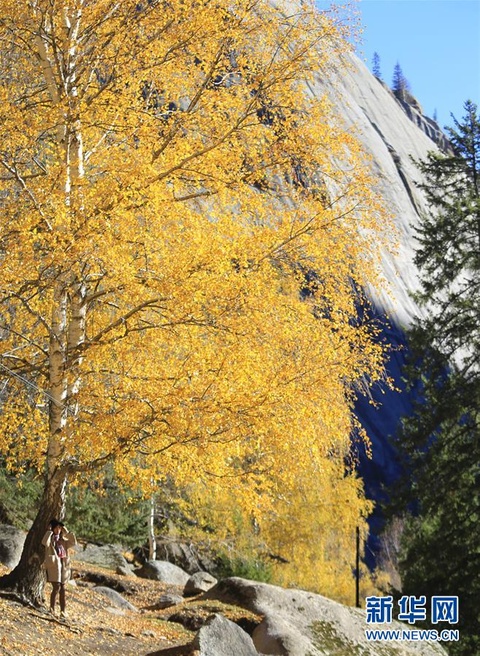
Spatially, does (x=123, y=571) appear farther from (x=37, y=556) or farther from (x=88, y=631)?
(x=37, y=556)

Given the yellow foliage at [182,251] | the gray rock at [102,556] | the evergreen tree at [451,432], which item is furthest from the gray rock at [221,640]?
the gray rock at [102,556]

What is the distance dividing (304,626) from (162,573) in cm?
810

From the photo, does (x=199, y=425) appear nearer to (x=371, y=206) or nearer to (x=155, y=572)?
(x=371, y=206)

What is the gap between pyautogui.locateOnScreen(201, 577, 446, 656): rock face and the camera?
9047mm

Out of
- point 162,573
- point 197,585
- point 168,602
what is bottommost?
point 168,602

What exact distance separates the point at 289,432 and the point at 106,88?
172 inches

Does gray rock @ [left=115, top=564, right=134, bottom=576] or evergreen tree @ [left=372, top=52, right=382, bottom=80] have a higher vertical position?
evergreen tree @ [left=372, top=52, right=382, bottom=80]

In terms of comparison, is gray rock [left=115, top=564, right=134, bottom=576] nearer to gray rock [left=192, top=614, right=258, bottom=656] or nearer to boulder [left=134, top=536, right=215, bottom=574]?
boulder [left=134, top=536, right=215, bottom=574]

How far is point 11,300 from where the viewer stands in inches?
313

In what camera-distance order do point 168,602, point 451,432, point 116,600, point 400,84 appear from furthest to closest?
point 400,84 < point 451,432 < point 168,602 < point 116,600

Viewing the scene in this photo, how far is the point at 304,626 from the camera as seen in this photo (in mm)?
9773

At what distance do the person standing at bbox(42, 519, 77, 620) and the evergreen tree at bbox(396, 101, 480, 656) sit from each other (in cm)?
928

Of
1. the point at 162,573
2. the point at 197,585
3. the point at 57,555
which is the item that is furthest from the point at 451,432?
the point at 57,555

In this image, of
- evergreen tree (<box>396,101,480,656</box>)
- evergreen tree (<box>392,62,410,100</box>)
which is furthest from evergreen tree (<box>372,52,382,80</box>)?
evergreen tree (<box>396,101,480,656</box>)
